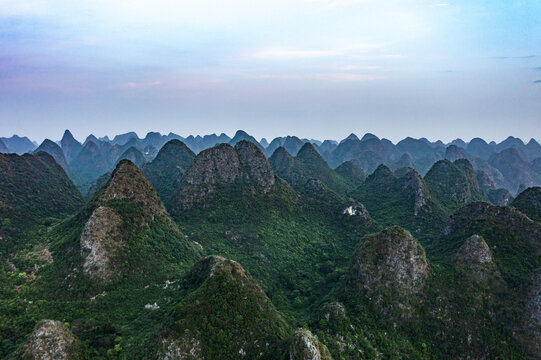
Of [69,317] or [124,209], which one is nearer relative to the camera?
[69,317]

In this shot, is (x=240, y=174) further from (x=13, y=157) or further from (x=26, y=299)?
(x=13, y=157)

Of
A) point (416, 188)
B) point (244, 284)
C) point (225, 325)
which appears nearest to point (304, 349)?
point (225, 325)

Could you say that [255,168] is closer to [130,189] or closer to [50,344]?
[130,189]

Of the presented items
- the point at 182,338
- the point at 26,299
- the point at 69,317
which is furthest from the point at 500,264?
the point at 26,299

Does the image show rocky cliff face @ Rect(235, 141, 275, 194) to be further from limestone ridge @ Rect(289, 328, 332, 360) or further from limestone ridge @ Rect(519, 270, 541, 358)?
limestone ridge @ Rect(519, 270, 541, 358)

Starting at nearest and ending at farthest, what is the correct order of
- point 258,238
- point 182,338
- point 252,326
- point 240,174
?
point 182,338 → point 252,326 → point 258,238 → point 240,174

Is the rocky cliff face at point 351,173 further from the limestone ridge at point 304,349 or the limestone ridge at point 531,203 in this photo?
the limestone ridge at point 304,349

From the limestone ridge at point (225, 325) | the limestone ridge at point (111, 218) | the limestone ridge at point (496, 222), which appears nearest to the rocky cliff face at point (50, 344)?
the limestone ridge at point (225, 325)

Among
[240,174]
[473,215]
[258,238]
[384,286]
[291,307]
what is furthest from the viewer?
[240,174]
